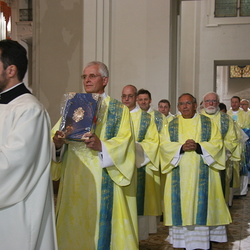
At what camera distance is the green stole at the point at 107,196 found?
399 centimetres

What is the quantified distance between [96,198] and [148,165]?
2.10 meters

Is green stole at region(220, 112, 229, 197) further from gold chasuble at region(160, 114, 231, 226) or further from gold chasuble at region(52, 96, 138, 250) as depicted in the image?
gold chasuble at region(52, 96, 138, 250)

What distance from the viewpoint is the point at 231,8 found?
18594mm

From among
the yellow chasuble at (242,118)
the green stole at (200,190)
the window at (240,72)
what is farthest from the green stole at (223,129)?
the window at (240,72)

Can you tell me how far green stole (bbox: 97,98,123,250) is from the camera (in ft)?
13.1

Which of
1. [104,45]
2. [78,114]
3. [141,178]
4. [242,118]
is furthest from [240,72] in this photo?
[78,114]

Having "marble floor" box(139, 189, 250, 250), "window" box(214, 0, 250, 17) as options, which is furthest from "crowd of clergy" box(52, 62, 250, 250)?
"window" box(214, 0, 250, 17)

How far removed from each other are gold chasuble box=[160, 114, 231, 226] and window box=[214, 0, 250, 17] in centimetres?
1373

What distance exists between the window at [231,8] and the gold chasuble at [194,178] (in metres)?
13.7

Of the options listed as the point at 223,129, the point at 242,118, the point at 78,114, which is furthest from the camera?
the point at 242,118

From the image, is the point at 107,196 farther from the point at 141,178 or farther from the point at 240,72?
the point at 240,72

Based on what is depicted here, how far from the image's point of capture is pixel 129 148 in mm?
4121

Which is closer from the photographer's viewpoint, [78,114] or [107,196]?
[78,114]

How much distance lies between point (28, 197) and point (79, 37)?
A: 6.48 meters
